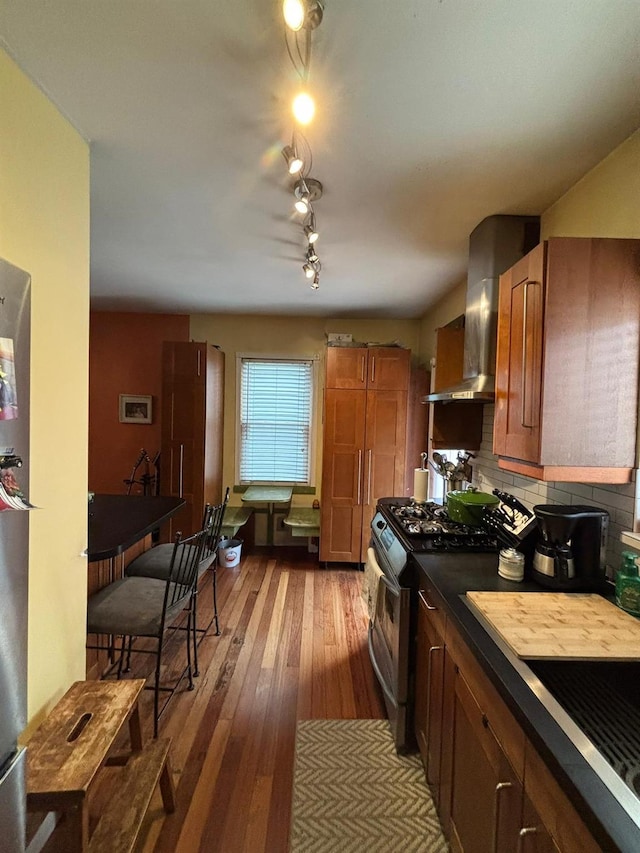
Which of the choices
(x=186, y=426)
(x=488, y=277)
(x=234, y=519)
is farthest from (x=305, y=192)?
(x=234, y=519)

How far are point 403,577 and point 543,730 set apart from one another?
91 centimetres

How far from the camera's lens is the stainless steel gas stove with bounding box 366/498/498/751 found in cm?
170

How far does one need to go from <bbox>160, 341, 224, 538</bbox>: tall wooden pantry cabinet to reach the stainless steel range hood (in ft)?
8.12

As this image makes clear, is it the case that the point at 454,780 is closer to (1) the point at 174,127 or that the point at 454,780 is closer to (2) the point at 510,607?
(2) the point at 510,607

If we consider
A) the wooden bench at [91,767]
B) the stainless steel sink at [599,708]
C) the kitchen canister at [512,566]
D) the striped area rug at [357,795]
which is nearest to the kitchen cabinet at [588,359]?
the kitchen canister at [512,566]

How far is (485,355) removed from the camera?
207 centimetres

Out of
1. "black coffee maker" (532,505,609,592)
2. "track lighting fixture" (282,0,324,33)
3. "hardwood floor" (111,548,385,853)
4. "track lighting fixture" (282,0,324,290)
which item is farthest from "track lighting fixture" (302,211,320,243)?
"hardwood floor" (111,548,385,853)

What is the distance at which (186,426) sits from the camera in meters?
3.80

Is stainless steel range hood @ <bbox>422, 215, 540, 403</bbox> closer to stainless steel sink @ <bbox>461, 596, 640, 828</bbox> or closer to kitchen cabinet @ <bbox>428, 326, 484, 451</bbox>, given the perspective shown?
kitchen cabinet @ <bbox>428, 326, 484, 451</bbox>

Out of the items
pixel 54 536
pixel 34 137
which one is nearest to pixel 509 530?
pixel 54 536

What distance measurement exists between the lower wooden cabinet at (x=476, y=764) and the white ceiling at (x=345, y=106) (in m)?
1.73

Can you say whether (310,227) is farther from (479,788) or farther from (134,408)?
(134,408)

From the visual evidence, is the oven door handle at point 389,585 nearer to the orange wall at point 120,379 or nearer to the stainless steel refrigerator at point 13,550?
the stainless steel refrigerator at point 13,550

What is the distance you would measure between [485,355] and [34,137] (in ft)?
6.70
